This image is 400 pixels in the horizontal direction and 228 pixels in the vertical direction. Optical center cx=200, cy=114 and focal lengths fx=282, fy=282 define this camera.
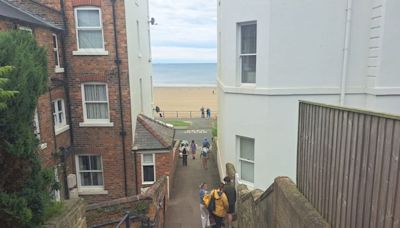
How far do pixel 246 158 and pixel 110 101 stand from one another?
6.26 m

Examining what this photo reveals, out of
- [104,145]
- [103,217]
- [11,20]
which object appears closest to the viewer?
[103,217]

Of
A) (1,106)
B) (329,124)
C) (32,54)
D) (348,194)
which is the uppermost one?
(32,54)

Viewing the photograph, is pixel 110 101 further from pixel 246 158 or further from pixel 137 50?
pixel 246 158

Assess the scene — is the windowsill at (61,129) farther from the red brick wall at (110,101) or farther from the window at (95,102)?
the window at (95,102)

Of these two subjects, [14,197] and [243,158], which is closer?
[14,197]

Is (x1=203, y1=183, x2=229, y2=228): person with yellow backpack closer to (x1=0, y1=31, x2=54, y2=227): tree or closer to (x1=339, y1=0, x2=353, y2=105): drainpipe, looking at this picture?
(x1=339, y1=0, x2=353, y2=105): drainpipe

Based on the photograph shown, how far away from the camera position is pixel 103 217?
7688 mm

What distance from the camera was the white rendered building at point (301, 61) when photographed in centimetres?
793

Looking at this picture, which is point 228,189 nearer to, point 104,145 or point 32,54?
point 32,54

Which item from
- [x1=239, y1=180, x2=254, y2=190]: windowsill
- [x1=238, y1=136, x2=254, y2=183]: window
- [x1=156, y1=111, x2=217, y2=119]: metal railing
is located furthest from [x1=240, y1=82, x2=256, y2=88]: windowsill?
[x1=156, y1=111, x2=217, y2=119]: metal railing

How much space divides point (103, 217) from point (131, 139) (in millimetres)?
5124

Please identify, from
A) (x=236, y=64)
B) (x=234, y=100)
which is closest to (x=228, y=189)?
(x=234, y=100)

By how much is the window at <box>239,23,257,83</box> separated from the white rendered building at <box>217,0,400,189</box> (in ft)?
0.10

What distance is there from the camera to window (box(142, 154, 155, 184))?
1280 centimetres
